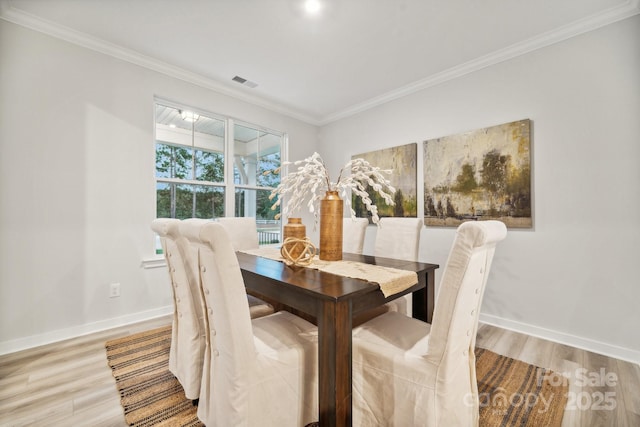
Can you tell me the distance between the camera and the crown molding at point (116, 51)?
2238mm

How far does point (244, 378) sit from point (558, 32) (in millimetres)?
A: 3481

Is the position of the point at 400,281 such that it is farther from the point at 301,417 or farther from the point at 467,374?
the point at 301,417

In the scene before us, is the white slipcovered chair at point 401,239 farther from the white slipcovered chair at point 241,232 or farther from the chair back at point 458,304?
the white slipcovered chair at point 241,232

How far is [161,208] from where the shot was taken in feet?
10.1

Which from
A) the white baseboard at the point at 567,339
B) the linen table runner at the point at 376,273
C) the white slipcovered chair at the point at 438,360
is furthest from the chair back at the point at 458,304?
the white baseboard at the point at 567,339

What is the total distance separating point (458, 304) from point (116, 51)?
353cm

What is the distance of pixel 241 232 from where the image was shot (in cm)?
273

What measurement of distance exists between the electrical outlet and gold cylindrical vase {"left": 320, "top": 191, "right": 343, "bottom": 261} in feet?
7.22

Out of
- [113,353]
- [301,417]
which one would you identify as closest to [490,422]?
[301,417]

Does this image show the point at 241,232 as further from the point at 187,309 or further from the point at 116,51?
the point at 116,51

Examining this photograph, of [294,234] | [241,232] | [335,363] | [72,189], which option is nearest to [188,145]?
[72,189]

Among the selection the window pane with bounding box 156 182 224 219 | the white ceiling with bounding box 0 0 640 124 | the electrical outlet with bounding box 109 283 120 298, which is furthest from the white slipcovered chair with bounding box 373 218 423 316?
the electrical outlet with bounding box 109 283 120 298

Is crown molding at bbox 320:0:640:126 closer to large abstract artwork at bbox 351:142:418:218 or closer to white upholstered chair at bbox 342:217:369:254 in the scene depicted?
large abstract artwork at bbox 351:142:418:218

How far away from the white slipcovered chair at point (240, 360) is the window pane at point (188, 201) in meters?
2.22
